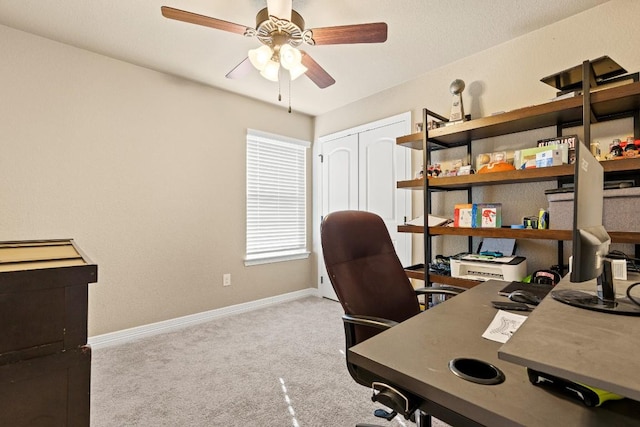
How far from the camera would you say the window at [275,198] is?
364cm

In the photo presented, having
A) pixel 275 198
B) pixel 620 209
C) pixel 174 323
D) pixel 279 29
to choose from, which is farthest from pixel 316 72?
pixel 174 323

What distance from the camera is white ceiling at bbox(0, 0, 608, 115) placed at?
6.58 feet

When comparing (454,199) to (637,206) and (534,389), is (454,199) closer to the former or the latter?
(637,206)

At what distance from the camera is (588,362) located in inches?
18.6

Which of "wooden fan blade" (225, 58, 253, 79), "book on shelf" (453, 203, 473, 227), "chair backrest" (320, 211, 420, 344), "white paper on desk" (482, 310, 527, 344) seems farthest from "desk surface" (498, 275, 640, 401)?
"wooden fan blade" (225, 58, 253, 79)

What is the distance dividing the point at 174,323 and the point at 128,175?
1.50 m

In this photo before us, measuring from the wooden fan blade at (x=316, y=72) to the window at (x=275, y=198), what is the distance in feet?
4.89

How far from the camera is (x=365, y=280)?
1.40 meters

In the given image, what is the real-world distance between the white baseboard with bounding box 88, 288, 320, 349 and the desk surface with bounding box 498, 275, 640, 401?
Result: 10.1 feet

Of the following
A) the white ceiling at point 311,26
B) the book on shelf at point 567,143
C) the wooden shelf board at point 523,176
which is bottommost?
the wooden shelf board at point 523,176

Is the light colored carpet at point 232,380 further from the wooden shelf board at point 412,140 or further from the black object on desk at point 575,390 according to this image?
the wooden shelf board at point 412,140

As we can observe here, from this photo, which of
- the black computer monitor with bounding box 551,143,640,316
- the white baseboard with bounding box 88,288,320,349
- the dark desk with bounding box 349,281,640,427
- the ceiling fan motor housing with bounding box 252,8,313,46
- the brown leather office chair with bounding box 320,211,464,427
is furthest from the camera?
the white baseboard with bounding box 88,288,320,349

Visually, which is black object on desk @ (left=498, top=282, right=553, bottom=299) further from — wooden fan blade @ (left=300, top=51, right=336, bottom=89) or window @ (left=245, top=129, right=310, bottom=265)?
window @ (left=245, top=129, right=310, bottom=265)

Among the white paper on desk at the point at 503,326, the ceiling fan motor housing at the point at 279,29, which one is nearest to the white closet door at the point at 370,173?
the ceiling fan motor housing at the point at 279,29
